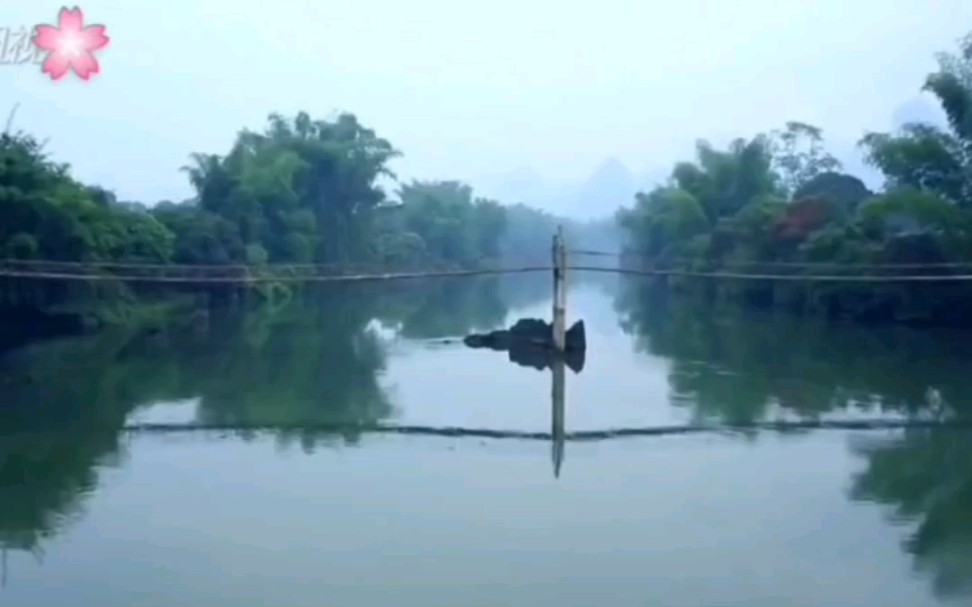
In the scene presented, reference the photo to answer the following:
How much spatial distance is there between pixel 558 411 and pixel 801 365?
3.83m

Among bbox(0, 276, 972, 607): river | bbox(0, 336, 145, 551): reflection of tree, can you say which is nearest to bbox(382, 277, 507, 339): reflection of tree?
bbox(0, 276, 972, 607): river

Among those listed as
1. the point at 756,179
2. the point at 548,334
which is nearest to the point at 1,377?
the point at 548,334

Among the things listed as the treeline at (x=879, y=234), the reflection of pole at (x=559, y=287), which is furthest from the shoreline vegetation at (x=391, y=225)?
the reflection of pole at (x=559, y=287)

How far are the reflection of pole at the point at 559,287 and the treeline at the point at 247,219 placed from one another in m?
4.24

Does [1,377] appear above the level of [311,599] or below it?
above

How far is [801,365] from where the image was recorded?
36.5 feet

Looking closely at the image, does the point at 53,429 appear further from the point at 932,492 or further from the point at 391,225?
the point at 391,225

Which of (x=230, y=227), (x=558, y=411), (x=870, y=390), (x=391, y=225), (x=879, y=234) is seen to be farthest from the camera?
(x=391, y=225)

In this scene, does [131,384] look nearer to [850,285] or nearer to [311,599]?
[311,599]

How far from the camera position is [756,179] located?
962 inches

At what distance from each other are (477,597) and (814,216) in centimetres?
1460

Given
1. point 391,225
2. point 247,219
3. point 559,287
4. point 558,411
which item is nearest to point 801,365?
point 559,287

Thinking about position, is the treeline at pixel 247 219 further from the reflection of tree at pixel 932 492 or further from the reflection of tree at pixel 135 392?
the reflection of tree at pixel 932 492

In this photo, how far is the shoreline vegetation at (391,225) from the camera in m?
11.6
